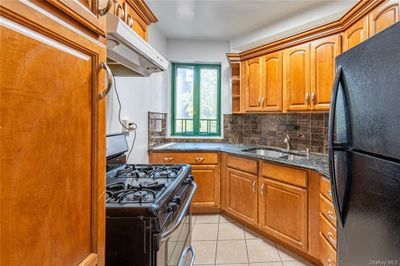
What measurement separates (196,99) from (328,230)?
253 centimetres

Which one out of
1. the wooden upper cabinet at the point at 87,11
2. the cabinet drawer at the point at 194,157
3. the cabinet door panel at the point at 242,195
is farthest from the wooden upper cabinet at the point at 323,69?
the wooden upper cabinet at the point at 87,11

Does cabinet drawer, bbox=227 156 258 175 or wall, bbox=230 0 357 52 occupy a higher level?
wall, bbox=230 0 357 52

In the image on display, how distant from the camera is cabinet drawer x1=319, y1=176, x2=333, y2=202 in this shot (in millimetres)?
1692

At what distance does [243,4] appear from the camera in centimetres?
253

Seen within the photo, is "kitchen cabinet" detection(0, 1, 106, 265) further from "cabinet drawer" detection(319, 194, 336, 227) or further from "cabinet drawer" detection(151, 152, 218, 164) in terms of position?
"cabinet drawer" detection(151, 152, 218, 164)

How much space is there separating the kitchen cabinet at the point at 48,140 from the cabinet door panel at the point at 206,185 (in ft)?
7.67

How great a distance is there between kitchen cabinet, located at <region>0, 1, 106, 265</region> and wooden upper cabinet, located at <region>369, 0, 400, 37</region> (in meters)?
1.77

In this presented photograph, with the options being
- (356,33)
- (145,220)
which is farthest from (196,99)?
(145,220)

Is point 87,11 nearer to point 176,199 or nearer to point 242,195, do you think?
A: point 176,199

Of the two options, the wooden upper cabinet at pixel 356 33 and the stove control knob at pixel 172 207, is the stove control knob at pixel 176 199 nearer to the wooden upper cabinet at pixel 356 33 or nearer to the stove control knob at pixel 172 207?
the stove control knob at pixel 172 207

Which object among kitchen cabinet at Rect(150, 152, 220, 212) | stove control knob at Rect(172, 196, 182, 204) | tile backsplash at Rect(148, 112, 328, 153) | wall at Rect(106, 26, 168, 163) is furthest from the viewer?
kitchen cabinet at Rect(150, 152, 220, 212)

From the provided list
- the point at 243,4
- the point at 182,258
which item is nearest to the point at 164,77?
the point at 243,4

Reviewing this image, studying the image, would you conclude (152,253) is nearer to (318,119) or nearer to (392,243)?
(392,243)

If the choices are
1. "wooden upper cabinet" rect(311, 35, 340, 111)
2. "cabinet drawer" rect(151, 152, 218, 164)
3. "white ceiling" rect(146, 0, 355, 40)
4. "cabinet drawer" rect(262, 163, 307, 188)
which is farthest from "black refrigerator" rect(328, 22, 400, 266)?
"cabinet drawer" rect(151, 152, 218, 164)
